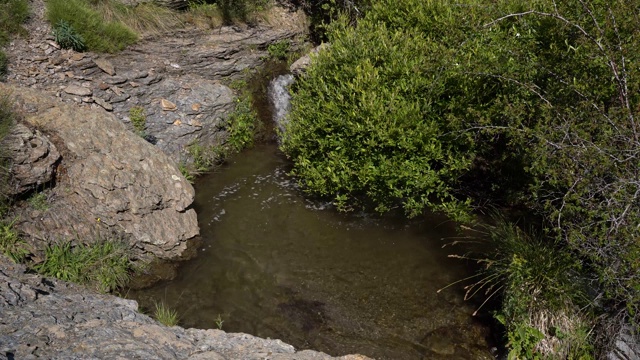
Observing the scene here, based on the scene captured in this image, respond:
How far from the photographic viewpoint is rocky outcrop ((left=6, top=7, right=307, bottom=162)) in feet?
32.8

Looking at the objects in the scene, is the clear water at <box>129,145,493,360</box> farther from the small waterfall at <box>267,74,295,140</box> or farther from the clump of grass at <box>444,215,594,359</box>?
the small waterfall at <box>267,74,295,140</box>

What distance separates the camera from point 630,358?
5758 millimetres

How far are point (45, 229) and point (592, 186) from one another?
6.21m

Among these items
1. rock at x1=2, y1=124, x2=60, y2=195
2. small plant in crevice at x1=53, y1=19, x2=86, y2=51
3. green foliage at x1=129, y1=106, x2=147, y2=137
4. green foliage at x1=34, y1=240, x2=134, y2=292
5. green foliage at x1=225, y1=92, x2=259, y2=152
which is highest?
small plant in crevice at x1=53, y1=19, x2=86, y2=51

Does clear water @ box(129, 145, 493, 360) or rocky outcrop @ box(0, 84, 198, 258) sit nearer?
clear water @ box(129, 145, 493, 360)

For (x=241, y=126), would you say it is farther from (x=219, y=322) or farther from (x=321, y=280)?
(x=219, y=322)

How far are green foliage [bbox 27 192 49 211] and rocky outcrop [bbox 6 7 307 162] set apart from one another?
8.78ft

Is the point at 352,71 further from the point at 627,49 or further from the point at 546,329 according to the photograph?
the point at 546,329

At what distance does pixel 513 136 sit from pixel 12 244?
5757 millimetres

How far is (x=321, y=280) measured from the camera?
25.5ft

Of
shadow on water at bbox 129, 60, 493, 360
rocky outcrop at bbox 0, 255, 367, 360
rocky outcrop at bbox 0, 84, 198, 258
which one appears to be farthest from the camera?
rocky outcrop at bbox 0, 84, 198, 258

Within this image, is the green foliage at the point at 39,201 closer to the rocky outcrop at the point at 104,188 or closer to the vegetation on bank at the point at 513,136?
the rocky outcrop at the point at 104,188

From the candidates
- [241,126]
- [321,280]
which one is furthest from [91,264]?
[241,126]

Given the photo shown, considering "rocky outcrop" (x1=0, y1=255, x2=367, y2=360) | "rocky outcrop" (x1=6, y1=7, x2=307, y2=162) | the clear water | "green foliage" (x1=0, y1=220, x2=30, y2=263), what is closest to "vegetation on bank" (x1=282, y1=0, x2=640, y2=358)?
the clear water
